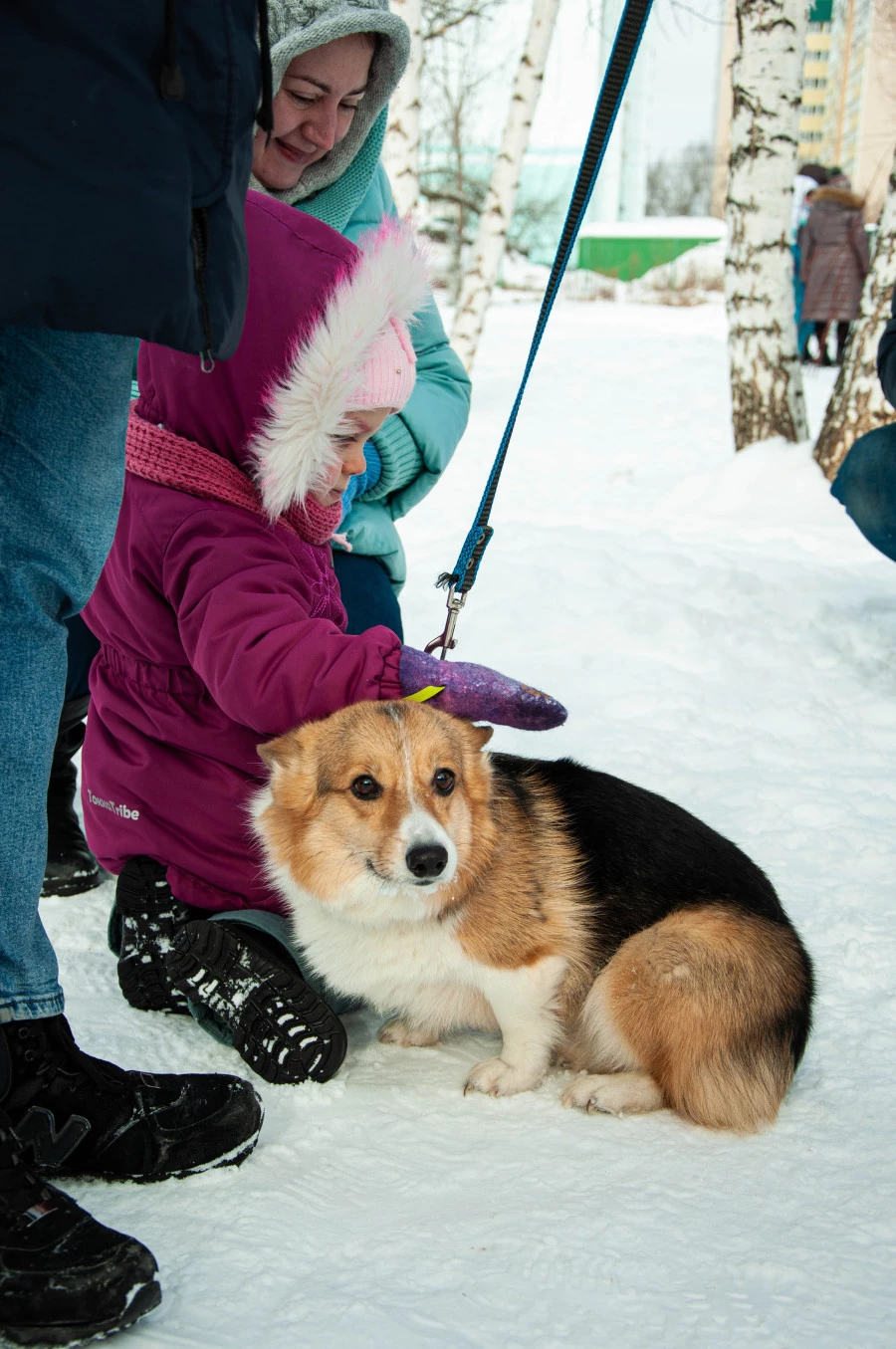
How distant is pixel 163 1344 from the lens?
1.24 m

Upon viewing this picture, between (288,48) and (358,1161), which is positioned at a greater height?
(288,48)

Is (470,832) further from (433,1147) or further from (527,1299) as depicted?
(527,1299)

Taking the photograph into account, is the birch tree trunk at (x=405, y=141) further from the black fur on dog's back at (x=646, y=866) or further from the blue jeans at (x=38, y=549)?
the blue jeans at (x=38, y=549)

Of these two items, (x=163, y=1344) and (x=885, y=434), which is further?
(x=885, y=434)

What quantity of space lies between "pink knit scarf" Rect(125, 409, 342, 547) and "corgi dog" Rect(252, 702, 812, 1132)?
1.63ft

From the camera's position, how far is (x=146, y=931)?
7.23 ft

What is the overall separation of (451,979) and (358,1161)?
1.43 feet

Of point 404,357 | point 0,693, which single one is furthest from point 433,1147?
point 404,357

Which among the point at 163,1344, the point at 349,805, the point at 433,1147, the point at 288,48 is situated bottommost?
the point at 433,1147

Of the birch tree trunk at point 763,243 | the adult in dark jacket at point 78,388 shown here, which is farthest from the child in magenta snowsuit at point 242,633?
the birch tree trunk at point 763,243

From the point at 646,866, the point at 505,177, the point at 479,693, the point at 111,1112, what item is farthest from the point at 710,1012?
the point at 505,177

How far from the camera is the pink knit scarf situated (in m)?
2.12

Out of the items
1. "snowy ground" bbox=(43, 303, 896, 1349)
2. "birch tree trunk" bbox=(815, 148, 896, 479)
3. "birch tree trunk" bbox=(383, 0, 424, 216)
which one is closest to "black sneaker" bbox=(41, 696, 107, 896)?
"snowy ground" bbox=(43, 303, 896, 1349)

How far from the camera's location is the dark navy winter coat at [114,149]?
44.3 inches
